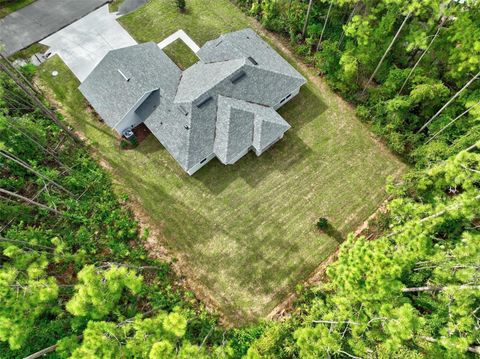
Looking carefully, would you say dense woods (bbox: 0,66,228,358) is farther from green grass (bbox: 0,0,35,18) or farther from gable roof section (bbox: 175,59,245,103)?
gable roof section (bbox: 175,59,245,103)

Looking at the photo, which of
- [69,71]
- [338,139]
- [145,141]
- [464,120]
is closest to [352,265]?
[338,139]

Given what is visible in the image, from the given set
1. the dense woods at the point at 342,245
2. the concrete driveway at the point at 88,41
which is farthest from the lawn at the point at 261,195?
the concrete driveway at the point at 88,41

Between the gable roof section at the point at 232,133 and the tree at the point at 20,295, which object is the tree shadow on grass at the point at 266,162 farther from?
the tree at the point at 20,295

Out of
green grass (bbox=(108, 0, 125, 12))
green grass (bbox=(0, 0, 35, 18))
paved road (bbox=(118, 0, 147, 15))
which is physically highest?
green grass (bbox=(0, 0, 35, 18))

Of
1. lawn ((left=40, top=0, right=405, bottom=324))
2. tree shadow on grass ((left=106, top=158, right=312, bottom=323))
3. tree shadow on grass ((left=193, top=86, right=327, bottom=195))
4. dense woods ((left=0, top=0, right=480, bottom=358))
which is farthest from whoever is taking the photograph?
tree shadow on grass ((left=193, top=86, right=327, bottom=195))

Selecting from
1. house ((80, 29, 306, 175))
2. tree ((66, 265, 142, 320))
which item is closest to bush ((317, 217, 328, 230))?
house ((80, 29, 306, 175))

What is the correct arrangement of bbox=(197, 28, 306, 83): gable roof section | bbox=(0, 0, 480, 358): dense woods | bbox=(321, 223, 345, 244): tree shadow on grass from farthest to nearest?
bbox=(197, 28, 306, 83): gable roof section
bbox=(321, 223, 345, 244): tree shadow on grass
bbox=(0, 0, 480, 358): dense woods
